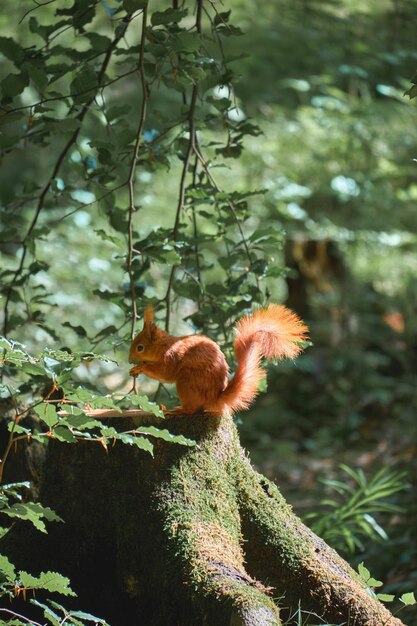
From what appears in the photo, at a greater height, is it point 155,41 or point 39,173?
point 39,173

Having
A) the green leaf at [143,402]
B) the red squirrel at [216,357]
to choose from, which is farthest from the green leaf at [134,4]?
the green leaf at [143,402]

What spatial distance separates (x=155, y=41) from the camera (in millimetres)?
2447

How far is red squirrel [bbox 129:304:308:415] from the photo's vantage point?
2.31 metres

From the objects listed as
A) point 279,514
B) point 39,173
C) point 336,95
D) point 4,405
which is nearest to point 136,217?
point 39,173

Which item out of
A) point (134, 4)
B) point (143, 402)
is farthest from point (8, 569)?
point (134, 4)

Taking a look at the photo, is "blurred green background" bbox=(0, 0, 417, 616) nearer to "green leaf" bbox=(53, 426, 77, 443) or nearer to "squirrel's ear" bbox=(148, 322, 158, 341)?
"squirrel's ear" bbox=(148, 322, 158, 341)

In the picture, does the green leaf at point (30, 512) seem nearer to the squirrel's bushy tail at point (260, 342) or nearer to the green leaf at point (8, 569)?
the green leaf at point (8, 569)

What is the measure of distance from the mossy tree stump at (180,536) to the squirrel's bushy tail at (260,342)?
0.44 feet

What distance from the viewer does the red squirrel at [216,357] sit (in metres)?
2.31

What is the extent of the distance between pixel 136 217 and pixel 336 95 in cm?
201

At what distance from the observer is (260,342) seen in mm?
2395

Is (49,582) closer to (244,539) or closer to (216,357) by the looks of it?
(244,539)

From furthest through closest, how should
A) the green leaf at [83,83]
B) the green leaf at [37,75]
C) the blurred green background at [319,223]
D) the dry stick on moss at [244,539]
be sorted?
the blurred green background at [319,223] → the green leaf at [83,83] → the green leaf at [37,75] → the dry stick on moss at [244,539]

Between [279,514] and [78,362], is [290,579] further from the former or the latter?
[78,362]
